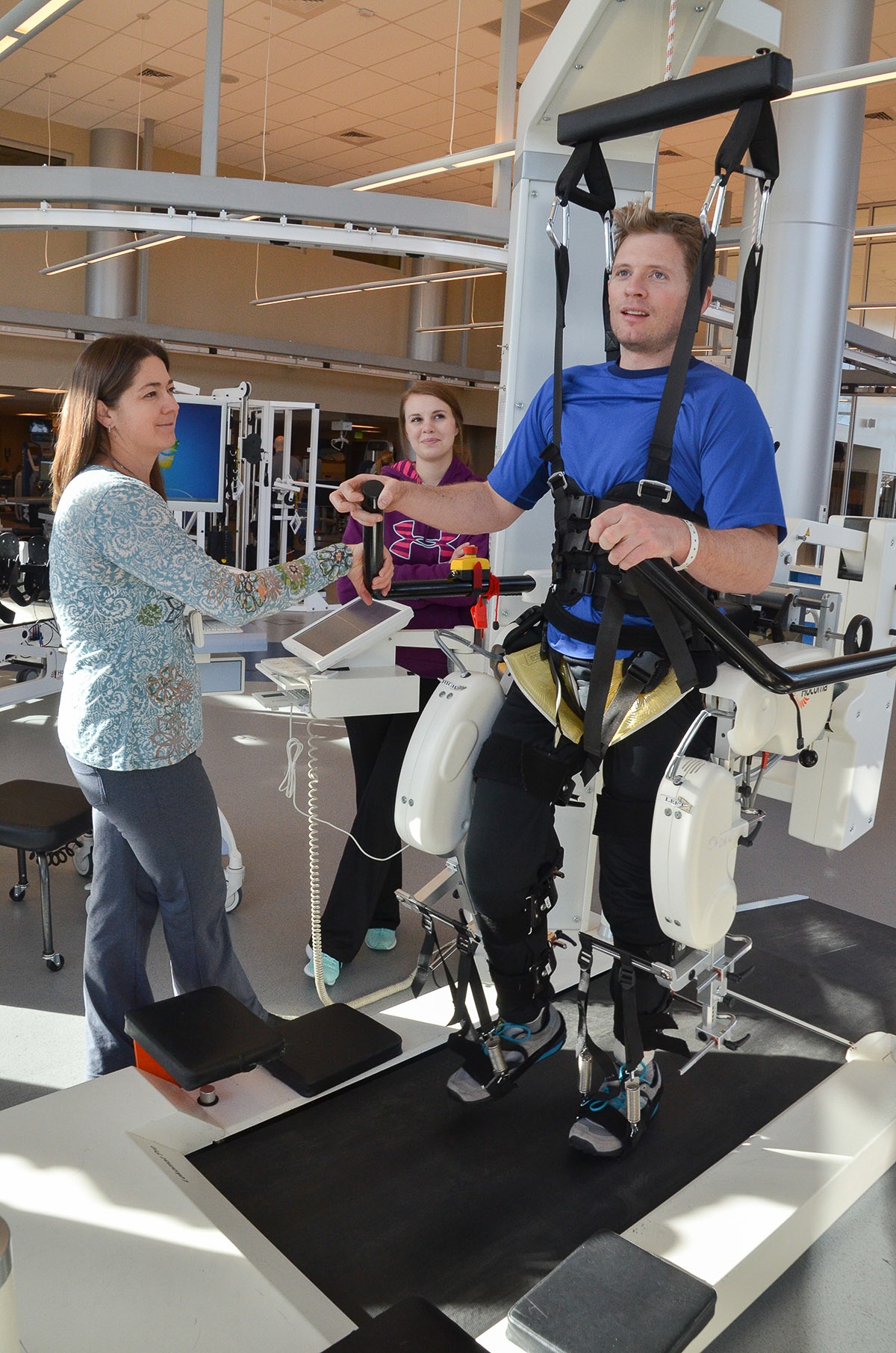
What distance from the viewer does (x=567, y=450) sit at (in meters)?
1.96

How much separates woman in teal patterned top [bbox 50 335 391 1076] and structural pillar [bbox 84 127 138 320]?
1187 centimetres

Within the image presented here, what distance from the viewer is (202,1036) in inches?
77.5

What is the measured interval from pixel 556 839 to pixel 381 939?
4.87 feet

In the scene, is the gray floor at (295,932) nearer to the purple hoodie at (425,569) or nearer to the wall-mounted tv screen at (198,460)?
the purple hoodie at (425,569)

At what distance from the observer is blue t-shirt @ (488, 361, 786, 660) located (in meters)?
1.75

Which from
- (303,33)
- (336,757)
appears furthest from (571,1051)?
(303,33)

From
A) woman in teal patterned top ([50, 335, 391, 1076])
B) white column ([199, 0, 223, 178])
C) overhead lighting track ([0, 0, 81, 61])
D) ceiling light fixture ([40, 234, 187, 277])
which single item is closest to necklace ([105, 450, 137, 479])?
woman in teal patterned top ([50, 335, 391, 1076])

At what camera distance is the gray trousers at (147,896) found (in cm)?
221

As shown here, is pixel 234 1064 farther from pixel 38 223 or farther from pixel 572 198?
pixel 38 223

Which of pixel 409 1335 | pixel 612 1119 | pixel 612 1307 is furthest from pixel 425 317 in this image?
pixel 409 1335

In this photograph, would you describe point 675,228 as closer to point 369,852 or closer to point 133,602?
point 133,602

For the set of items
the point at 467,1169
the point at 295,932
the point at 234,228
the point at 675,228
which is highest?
the point at 234,228

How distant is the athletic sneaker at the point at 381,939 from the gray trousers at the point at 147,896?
1005mm

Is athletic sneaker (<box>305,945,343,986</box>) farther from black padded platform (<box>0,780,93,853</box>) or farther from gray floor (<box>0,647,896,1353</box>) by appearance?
black padded platform (<box>0,780,93,853</box>)
